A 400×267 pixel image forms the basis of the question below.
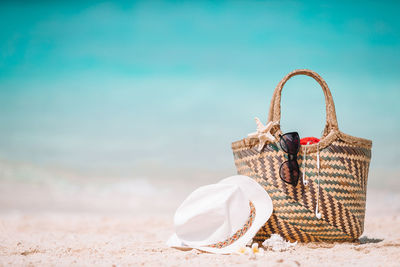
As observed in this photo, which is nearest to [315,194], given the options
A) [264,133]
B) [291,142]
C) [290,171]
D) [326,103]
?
[290,171]

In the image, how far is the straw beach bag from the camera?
2.91 metres

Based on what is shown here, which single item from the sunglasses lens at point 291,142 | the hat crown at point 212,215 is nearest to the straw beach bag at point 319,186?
the sunglasses lens at point 291,142

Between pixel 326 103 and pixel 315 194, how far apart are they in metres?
0.76

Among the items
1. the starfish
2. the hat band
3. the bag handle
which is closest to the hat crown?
the hat band

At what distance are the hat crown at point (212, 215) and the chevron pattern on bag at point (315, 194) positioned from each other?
30 centimetres

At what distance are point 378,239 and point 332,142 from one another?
57.4 inches

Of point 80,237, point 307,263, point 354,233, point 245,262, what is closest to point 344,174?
point 354,233

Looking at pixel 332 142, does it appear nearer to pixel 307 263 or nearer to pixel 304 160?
pixel 304 160

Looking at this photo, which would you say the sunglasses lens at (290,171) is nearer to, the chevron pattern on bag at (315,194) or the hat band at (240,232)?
the chevron pattern on bag at (315,194)

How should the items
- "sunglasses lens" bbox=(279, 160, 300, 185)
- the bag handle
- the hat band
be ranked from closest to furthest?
1. the hat band
2. "sunglasses lens" bbox=(279, 160, 300, 185)
3. the bag handle

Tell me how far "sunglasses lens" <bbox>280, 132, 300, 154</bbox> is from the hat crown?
1.60ft

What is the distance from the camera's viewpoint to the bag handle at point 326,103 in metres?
3.01

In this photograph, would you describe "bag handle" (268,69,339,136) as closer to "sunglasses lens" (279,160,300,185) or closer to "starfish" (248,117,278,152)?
"starfish" (248,117,278,152)

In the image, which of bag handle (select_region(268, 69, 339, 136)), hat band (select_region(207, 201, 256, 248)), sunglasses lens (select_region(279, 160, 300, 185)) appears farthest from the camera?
bag handle (select_region(268, 69, 339, 136))
